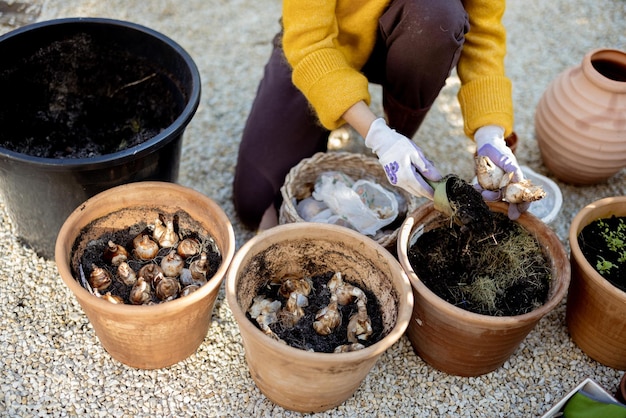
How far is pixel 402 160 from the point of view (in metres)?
1.75

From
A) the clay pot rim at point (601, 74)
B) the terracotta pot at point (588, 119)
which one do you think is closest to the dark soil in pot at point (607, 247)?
the terracotta pot at point (588, 119)

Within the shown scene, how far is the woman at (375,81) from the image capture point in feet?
5.86

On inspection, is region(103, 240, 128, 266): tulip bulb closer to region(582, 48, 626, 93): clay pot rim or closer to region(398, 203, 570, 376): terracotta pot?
region(398, 203, 570, 376): terracotta pot

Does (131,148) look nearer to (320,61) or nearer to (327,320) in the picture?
(320,61)

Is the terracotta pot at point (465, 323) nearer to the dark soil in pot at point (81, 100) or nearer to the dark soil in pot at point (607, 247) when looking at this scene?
the dark soil in pot at point (607, 247)

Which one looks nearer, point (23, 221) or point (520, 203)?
point (520, 203)

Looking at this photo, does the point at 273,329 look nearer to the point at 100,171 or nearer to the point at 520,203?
the point at 100,171

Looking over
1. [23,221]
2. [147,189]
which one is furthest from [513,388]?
[23,221]

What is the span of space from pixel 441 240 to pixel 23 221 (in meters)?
1.33

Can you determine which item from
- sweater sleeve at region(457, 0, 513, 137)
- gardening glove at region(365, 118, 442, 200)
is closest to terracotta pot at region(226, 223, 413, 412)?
gardening glove at region(365, 118, 442, 200)

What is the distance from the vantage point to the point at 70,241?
1711 millimetres

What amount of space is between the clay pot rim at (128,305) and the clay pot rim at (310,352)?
0.06 m

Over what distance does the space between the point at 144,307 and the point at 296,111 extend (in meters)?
0.95

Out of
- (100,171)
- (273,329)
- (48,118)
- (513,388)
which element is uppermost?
(100,171)
